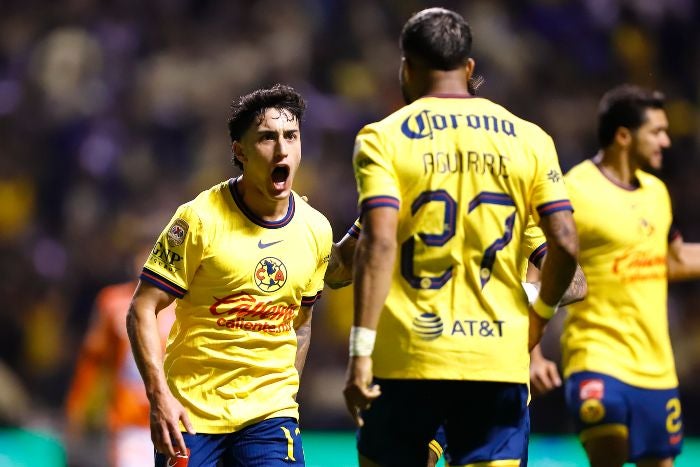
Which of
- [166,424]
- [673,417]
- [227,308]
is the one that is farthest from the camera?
[673,417]

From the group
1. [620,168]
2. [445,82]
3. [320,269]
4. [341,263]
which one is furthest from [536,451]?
[445,82]

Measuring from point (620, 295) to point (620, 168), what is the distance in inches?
28.9

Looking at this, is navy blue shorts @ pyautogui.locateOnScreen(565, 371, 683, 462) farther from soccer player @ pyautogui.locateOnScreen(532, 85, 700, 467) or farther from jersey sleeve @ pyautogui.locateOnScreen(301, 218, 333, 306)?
jersey sleeve @ pyautogui.locateOnScreen(301, 218, 333, 306)

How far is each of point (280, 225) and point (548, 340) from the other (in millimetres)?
5944

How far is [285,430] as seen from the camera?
16.1ft

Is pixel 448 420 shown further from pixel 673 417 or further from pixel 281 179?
pixel 673 417

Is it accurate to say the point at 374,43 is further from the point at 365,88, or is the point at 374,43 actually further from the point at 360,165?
the point at 360,165

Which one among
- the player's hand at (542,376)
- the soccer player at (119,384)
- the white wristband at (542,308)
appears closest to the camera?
the white wristband at (542,308)

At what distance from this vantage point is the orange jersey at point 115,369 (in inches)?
308

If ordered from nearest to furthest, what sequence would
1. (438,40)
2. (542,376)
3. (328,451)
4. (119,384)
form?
(438,40) → (542,376) → (119,384) → (328,451)

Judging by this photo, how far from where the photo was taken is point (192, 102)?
12.3 metres

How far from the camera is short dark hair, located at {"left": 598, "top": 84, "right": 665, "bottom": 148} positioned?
6.84 m

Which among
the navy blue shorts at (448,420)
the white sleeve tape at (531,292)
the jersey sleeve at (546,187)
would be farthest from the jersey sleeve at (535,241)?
the navy blue shorts at (448,420)

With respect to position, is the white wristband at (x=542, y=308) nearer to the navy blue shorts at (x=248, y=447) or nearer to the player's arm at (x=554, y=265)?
the player's arm at (x=554, y=265)
